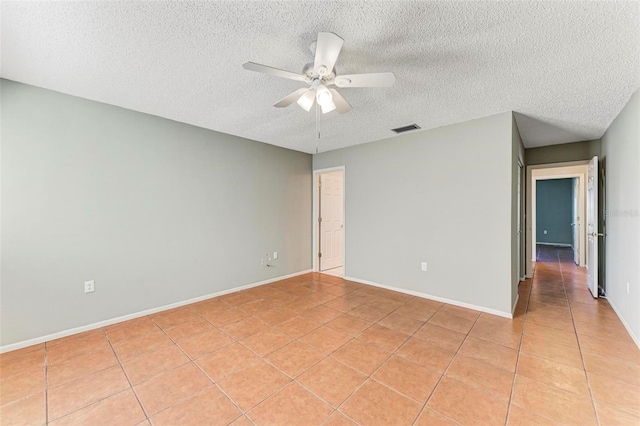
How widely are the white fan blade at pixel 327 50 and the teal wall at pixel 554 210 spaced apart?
1053 centimetres

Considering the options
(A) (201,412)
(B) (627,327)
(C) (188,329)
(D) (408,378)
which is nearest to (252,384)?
(A) (201,412)

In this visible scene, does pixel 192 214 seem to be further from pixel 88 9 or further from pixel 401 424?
pixel 401 424

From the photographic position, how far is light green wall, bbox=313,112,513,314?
310 centimetres

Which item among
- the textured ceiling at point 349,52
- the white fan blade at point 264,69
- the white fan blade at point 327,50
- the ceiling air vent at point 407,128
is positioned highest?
the ceiling air vent at point 407,128

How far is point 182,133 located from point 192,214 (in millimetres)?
1090

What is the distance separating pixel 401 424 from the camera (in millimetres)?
1532

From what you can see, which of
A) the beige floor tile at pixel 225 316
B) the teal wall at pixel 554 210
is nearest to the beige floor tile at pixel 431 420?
the beige floor tile at pixel 225 316

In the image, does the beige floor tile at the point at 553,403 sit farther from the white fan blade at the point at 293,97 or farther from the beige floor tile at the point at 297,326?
the white fan blade at the point at 293,97

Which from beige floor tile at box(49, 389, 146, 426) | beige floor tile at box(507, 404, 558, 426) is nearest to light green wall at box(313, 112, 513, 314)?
beige floor tile at box(507, 404, 558, 426)

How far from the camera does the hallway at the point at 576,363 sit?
1.64 m

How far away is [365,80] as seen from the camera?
5.90 feet

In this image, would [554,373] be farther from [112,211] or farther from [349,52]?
[112,211]

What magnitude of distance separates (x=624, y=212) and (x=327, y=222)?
4.12m

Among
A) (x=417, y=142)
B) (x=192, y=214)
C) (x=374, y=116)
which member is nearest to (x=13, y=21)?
(x=192, y=214)
